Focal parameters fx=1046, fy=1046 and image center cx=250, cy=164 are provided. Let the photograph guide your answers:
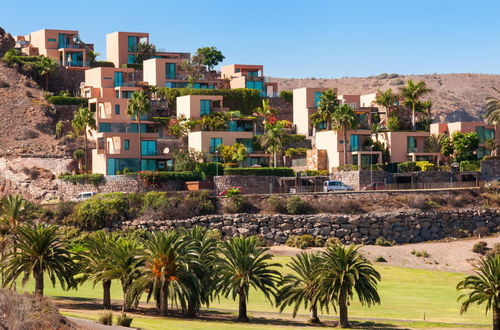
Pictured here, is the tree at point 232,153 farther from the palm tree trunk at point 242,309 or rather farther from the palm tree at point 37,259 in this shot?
the palm tree at point 37,259

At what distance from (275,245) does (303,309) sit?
32.4 meters

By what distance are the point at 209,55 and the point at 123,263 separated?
91.2 m

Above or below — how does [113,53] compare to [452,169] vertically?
above

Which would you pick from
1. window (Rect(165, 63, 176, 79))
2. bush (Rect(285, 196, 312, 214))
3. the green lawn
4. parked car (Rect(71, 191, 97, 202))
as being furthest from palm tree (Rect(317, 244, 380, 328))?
window (Rect(165, 63, 176, 79))

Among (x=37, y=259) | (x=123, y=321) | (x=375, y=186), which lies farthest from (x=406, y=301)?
(x=375, y=186)

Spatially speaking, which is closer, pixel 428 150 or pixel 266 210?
pixel 266 210

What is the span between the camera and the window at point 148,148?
11344 cm

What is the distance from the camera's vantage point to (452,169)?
118 meters

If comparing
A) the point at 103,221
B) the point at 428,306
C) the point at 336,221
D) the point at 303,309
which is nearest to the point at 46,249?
the point at 303,309

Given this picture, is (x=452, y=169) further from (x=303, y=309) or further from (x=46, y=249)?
(x=46, y=249)

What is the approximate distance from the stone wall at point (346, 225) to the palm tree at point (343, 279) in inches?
1528

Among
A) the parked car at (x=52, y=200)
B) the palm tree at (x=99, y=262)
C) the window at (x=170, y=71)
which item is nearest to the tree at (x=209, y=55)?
the window at (x=170, y=71)

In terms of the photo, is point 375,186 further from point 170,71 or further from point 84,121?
point 170,71

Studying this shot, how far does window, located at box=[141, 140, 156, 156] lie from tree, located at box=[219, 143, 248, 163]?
293 inches
